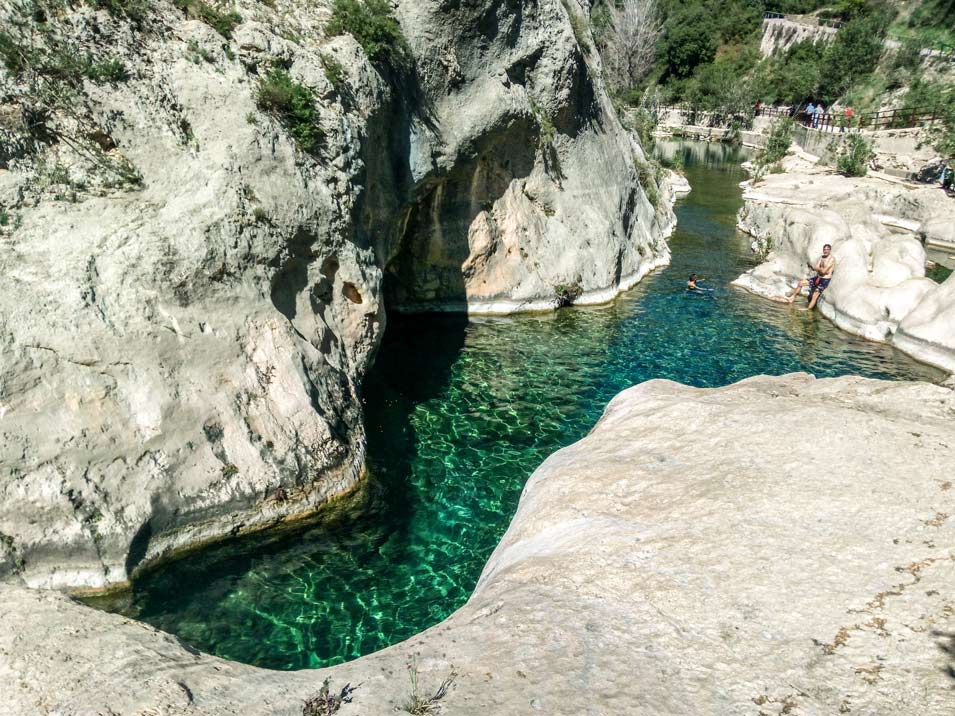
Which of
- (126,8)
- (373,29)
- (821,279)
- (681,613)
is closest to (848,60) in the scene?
(821,279)

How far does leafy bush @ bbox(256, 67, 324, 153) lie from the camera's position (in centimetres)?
1132

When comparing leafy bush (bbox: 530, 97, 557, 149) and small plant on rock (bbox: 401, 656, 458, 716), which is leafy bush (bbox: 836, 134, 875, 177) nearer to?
leafy bush (bbox: 530, 97, 557, 149)

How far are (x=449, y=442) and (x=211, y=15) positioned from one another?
356 inches

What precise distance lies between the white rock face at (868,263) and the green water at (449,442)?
0.85 metres

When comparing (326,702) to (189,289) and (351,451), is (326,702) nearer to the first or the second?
(351,451)

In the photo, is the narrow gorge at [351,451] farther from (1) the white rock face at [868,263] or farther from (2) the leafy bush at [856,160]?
(2) the leafy bush at [856,160]

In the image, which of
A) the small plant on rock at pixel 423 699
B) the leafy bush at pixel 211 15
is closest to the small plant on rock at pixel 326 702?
the small plant on rock at pixel 423 699

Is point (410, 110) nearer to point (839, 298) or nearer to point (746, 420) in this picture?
point (746, 420)

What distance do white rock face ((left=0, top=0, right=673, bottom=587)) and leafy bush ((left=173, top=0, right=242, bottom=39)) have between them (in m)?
0.17

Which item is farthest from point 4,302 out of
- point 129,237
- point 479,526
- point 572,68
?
point 572,68

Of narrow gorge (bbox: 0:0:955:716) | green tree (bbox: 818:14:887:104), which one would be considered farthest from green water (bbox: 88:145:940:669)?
green tree (bbox: 818:14:887:104)

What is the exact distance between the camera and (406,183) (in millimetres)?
14992

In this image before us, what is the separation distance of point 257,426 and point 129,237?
3.36 meters

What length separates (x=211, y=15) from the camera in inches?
452
